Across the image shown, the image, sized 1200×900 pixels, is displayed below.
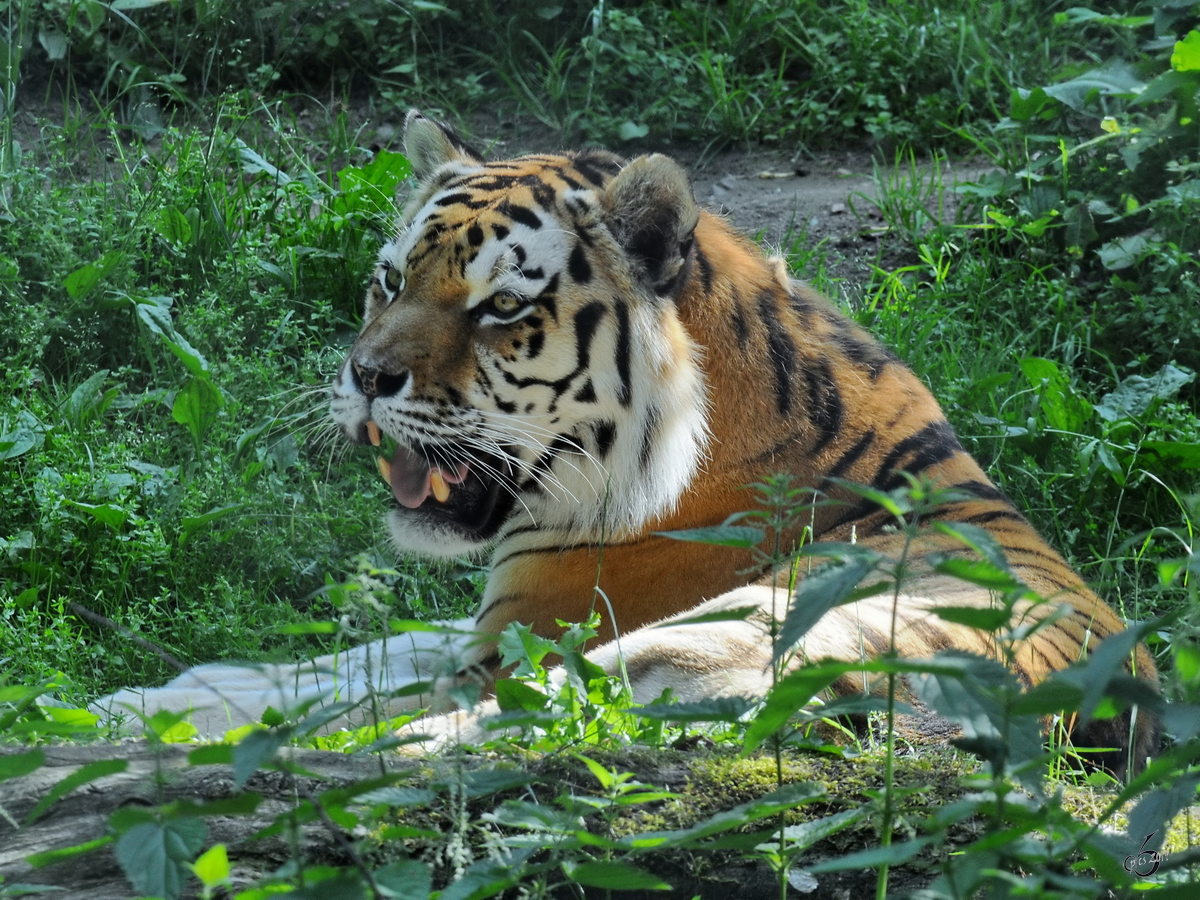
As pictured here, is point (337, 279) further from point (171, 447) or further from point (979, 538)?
point (979, 538)

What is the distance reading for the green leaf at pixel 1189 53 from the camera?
15.3ft

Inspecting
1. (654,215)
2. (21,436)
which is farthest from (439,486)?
(21,436)

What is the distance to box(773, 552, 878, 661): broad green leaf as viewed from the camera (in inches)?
47.8

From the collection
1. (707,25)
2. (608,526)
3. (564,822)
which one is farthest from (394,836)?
(707,25)

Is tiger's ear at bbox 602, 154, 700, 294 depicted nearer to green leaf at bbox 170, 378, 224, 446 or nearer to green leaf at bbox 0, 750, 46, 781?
green leaf at bbox 170, 378, 224, 446

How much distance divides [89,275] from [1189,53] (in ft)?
13.4

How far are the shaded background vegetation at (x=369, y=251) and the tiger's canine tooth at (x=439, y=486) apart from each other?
443 mm

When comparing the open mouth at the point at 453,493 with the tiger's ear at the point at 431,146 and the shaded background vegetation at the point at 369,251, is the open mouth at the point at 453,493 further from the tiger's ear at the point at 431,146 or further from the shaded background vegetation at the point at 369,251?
the tiger's ear at the point at 431,146

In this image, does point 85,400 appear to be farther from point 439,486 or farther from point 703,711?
point 703,711

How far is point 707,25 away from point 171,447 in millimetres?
3737

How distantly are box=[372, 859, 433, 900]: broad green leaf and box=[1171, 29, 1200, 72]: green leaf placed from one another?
454cm

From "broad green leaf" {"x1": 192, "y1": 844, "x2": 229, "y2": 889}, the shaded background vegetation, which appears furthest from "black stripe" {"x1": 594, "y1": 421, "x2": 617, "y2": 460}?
"broad green leaf" {"x1": 192, "y1": 844, "x2": 229, "y2": 889}

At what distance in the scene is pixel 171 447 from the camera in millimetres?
4238

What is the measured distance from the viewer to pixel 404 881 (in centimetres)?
126
